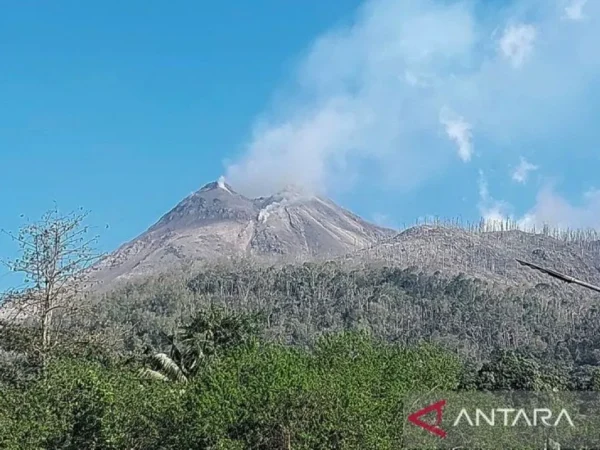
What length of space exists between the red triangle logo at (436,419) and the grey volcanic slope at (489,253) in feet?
401

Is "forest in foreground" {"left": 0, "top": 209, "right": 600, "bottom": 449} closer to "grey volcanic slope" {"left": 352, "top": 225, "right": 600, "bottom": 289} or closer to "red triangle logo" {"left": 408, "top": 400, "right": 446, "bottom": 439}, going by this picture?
"red triangle logo" {"left": 408, "top": 400, "right": 446, "bottom": 439}

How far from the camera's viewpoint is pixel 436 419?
54.5 ft

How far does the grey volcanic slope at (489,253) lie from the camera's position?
148875 millimetres

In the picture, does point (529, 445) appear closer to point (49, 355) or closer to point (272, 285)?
point (49, 355)

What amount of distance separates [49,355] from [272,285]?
8041 cm

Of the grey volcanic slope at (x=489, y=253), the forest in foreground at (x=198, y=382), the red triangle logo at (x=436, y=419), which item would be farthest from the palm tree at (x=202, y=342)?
the grey volcanic slope at (x=489, y=253)

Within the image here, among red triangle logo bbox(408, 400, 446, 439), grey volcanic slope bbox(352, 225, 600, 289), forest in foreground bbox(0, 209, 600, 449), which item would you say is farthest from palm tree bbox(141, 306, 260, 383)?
grey volcanic slope bbox(352, 225, 600, 289)

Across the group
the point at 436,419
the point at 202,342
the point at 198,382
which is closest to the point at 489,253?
the point at 202,342

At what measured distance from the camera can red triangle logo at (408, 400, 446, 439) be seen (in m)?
16.1

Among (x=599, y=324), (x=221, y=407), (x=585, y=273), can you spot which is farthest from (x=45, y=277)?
(x=585, y=273)

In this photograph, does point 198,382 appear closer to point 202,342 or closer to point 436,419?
point 436,419

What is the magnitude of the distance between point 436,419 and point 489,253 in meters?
151

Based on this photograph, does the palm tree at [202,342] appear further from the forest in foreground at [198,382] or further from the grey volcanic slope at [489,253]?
the grey volcanic slope at [489,253]

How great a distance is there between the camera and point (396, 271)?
105188 mm
